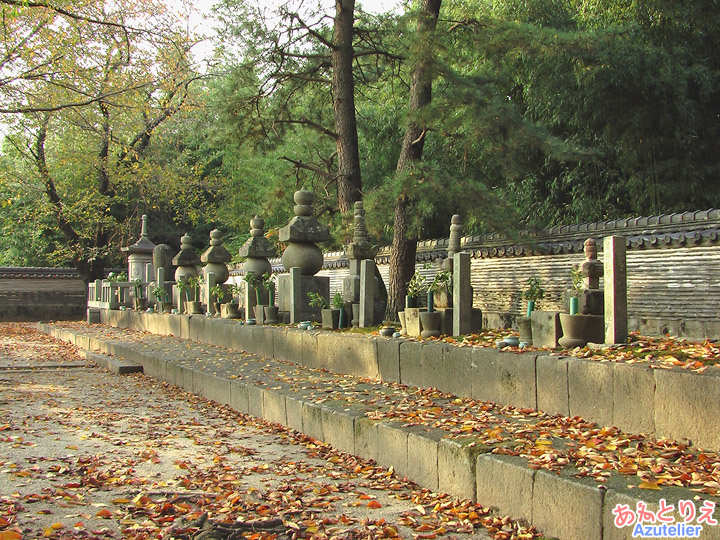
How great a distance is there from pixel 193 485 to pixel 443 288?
4.37m

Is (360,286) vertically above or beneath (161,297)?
above

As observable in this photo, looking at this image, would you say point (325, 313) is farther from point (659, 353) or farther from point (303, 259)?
point (659, 353)

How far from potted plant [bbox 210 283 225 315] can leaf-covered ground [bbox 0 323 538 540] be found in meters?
6.31

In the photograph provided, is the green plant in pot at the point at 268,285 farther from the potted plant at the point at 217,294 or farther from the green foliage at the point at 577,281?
the green foliage at the point at 577,281

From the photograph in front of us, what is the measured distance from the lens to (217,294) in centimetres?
1471

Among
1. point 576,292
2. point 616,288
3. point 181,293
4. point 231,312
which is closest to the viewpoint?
point 616,288

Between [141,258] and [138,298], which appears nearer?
[138,298]

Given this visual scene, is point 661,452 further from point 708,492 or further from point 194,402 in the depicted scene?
point 194,402

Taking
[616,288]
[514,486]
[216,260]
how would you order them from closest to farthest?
[514,486]
[616,288]
[216,260]

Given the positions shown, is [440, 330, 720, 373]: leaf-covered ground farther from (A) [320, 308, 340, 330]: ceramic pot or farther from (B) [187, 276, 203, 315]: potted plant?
(B) [187, 276, 203, 315]: potted plant

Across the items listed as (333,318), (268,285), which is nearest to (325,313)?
(333,318)

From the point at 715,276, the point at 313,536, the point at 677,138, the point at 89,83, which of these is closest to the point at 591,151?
the point at 715,276

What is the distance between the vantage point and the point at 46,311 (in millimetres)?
26516

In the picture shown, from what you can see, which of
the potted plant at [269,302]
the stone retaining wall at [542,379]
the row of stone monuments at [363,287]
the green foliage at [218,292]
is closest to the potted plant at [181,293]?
the row of stone monuments at [363,287]
